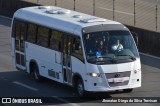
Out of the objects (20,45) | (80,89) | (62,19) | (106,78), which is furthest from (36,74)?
(106,78)

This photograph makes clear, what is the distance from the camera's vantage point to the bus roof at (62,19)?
78.9ft

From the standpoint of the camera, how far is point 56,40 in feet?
83.1

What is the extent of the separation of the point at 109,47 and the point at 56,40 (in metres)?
2.64

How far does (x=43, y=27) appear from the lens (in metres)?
26.3

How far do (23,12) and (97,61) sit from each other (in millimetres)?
5988

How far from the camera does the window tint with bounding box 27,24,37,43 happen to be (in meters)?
27.0

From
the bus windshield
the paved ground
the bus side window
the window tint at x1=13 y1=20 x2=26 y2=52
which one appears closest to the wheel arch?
the paved ground

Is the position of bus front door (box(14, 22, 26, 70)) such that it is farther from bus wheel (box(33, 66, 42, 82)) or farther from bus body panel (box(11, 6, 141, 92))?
bus wheel (box(33, 66, 42, 82))

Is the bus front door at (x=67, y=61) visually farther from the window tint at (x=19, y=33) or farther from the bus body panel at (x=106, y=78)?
the window tint at (x=19, y=33)

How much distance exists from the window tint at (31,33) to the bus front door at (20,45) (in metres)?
0.41

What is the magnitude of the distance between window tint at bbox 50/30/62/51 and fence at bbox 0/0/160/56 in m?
7.11

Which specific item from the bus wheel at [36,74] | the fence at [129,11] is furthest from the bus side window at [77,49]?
the fence at [129,11]

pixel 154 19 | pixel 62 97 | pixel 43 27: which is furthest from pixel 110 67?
pixel 154 19

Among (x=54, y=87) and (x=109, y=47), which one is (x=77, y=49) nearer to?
(x=109, y=47)
